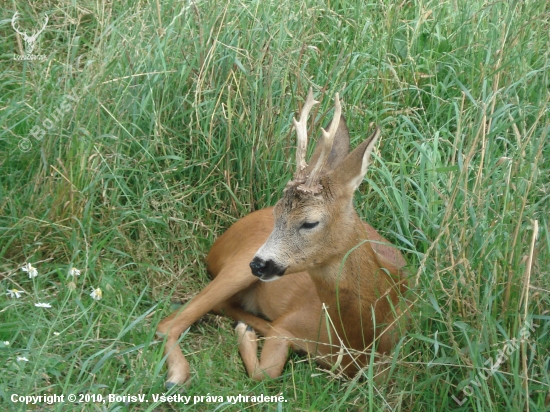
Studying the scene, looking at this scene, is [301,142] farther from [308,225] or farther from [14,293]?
[14,293]

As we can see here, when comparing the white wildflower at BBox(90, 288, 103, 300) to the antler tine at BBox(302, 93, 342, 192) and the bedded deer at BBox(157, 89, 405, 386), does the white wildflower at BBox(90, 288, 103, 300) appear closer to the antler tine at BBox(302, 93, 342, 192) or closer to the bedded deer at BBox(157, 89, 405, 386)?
the bedded deer at BBox(157, 89, 405, 386)

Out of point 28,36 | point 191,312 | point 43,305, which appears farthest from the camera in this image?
point 28,36

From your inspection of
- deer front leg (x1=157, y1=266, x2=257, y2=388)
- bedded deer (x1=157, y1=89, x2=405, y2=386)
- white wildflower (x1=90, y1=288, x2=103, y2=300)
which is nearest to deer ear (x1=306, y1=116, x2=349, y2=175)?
bedded deer (x1=157, y1=89, x2=405, y2=386)

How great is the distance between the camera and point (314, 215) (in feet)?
13.8

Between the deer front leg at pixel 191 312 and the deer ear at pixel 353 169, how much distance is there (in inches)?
37.3

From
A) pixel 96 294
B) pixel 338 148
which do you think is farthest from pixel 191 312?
pixel 338 148

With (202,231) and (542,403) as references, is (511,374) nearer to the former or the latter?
(542,403)

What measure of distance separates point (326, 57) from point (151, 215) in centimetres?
154

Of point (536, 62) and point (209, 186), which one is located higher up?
point (536, 62)

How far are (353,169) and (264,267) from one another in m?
0.62

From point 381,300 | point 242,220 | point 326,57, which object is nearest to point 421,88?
point 326,57

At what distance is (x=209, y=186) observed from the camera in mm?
5328

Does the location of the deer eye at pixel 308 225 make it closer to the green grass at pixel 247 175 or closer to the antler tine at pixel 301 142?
the antler tine at pixel 301 142
